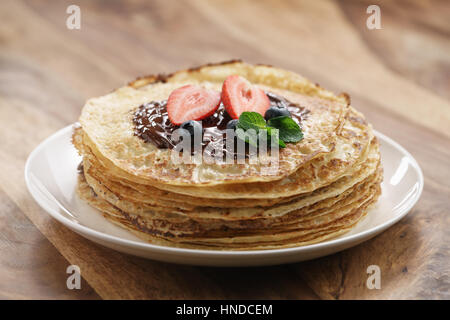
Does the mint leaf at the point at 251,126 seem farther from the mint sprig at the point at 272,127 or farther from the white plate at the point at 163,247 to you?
the white plate at the point at 163,247

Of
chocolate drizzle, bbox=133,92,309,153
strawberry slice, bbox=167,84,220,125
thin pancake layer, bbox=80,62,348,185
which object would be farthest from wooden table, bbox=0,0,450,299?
strawberry slice, bbox=167,84,220,125

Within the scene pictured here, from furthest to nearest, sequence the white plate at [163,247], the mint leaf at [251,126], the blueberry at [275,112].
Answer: the blueberry at [275,112] → the mint leaf at [251,126] → the white plate at [163,247]

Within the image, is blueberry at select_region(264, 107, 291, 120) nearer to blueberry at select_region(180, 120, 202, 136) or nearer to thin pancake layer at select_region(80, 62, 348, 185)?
thin pancake layer at select_region(80, 62, 348, 185)

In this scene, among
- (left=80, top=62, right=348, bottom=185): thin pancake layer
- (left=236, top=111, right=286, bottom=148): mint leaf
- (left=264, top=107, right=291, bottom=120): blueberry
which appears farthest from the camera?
(left=264, top=107, right=291, bottom=120): blueberry

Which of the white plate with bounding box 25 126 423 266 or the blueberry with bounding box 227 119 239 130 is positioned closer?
the white plate with bounding box 25 126 423 266

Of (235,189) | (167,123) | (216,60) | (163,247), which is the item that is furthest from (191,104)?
(216,60)

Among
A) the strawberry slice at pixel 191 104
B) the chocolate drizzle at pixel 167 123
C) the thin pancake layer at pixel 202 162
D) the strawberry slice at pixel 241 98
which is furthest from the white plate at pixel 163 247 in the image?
the strawberry slice at pixel 241 98

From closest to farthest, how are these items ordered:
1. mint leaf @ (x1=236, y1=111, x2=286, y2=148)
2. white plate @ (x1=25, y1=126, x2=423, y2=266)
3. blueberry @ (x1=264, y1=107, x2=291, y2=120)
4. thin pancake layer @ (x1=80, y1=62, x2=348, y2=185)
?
white plate @ (x1=25, y1=126, x2=423, y2=266) < thin pancake layer @ (x1=80, y1=62, x2=348, y2=185) < mint leaf @ (x1=236, y1=111, x2=286, y2=148) < blueberry @ (x1=264, y1=107, x2=291, y2=120)

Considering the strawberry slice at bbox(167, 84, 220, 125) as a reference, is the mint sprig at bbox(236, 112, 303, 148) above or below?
below
